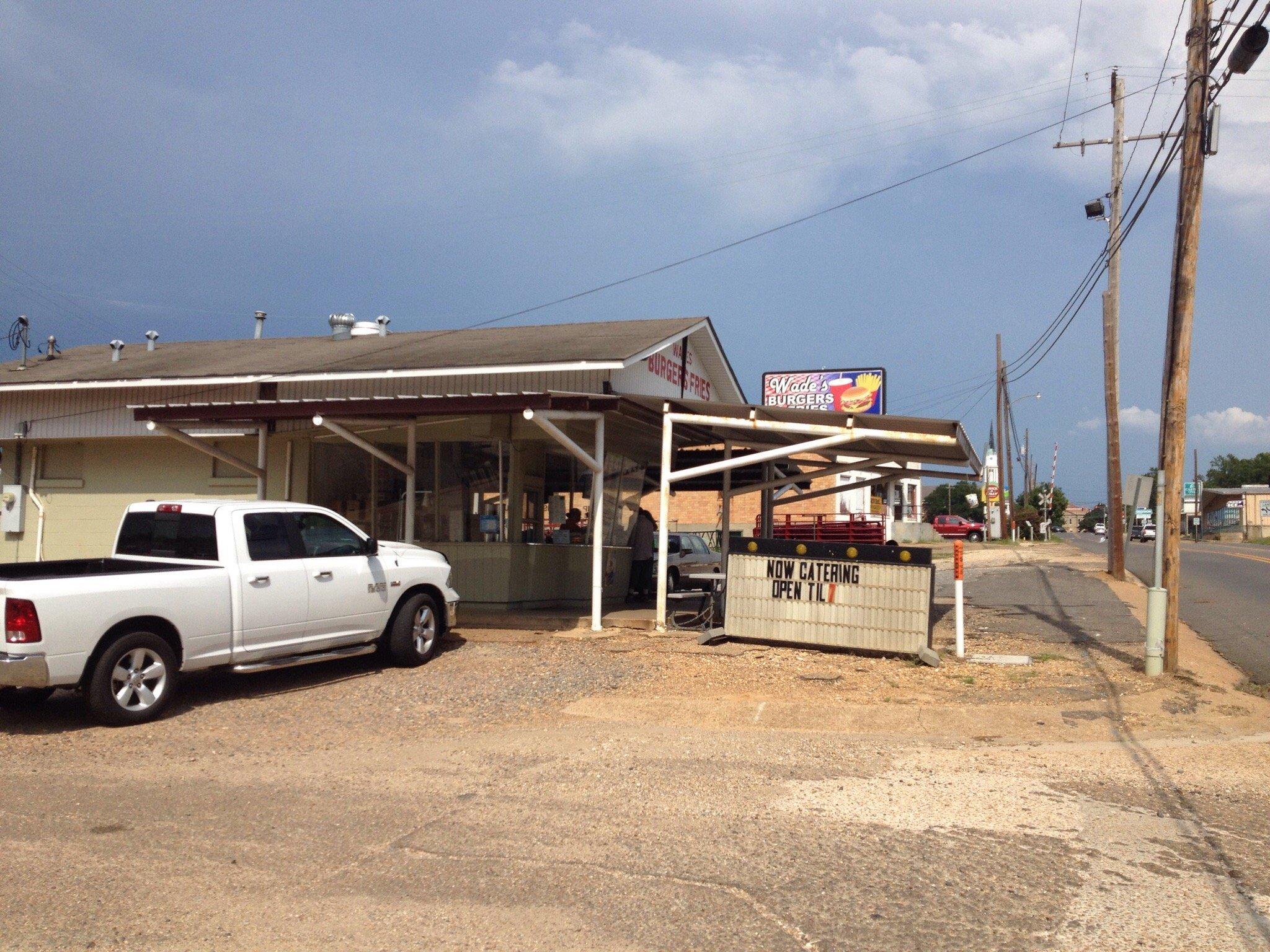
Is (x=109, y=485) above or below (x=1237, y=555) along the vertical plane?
above

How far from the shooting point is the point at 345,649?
33.7 ft

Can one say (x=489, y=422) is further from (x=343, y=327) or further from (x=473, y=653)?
(x=343, y=327)

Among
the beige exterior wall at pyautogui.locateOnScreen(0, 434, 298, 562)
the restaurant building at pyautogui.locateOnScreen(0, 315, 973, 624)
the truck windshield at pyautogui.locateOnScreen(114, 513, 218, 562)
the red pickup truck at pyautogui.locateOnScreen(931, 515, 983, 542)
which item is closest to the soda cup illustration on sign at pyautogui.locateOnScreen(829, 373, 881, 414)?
the red pickup truck at pyautogui.locateOnScreen(931, 515, 983, 542)

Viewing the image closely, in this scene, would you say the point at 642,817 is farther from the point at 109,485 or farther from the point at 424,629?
the point at 109,485

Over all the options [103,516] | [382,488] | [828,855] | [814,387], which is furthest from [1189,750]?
[814,387]

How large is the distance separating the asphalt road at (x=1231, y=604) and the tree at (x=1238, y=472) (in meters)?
114

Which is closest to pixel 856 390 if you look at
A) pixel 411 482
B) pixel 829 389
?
pixel 829 389

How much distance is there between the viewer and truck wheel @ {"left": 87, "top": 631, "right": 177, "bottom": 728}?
8.14 m

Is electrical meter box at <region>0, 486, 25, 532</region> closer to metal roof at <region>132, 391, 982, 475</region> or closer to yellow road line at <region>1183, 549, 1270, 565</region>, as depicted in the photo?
metal roof at <region>132, 391, 982, 475</region>

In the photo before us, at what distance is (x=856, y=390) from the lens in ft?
161

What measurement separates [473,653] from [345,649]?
1703 mm

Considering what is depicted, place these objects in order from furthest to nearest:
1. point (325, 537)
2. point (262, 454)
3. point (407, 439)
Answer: point (407, 439)
point (262, 454)
point (325, 537)

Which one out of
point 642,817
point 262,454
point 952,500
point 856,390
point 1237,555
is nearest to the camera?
point 642,817

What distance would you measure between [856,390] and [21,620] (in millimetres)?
44185
